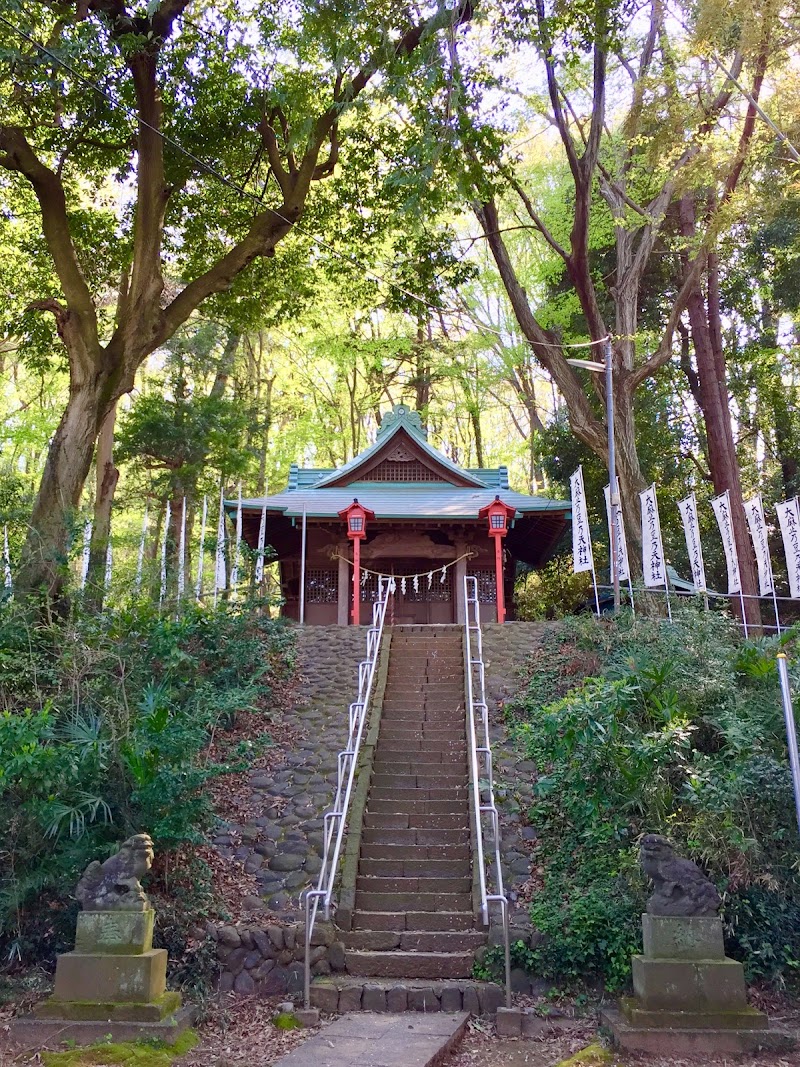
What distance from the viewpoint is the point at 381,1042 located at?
5.34 m

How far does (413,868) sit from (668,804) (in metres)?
2.57

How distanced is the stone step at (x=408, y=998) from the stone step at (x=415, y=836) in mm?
2051

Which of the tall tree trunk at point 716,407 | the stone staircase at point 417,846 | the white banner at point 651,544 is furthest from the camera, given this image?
the tall tree trunk at point 716,407

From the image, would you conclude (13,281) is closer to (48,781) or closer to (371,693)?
(371,693)

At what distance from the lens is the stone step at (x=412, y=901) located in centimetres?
751

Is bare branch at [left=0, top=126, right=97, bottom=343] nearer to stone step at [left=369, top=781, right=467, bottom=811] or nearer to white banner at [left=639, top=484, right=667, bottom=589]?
stone step at [left=369, top=781, right=467, bottom=811]

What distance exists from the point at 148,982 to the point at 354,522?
1129cm

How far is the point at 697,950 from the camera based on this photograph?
18.4 ft

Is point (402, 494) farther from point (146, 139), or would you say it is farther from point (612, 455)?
point (146, 139)

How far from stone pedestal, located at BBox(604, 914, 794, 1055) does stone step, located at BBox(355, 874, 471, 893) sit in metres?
2.20

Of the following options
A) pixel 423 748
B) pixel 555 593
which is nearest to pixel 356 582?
pixel 423 748

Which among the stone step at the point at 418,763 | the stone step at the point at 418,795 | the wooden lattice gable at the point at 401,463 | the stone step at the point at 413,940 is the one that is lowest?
the stone step at the point at 413,940

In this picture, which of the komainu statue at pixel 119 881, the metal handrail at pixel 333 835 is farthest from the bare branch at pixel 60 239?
the komainu statue at pixel 119 881

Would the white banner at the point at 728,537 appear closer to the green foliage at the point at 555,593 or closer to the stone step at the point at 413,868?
the green foliage at the point at 555,593
